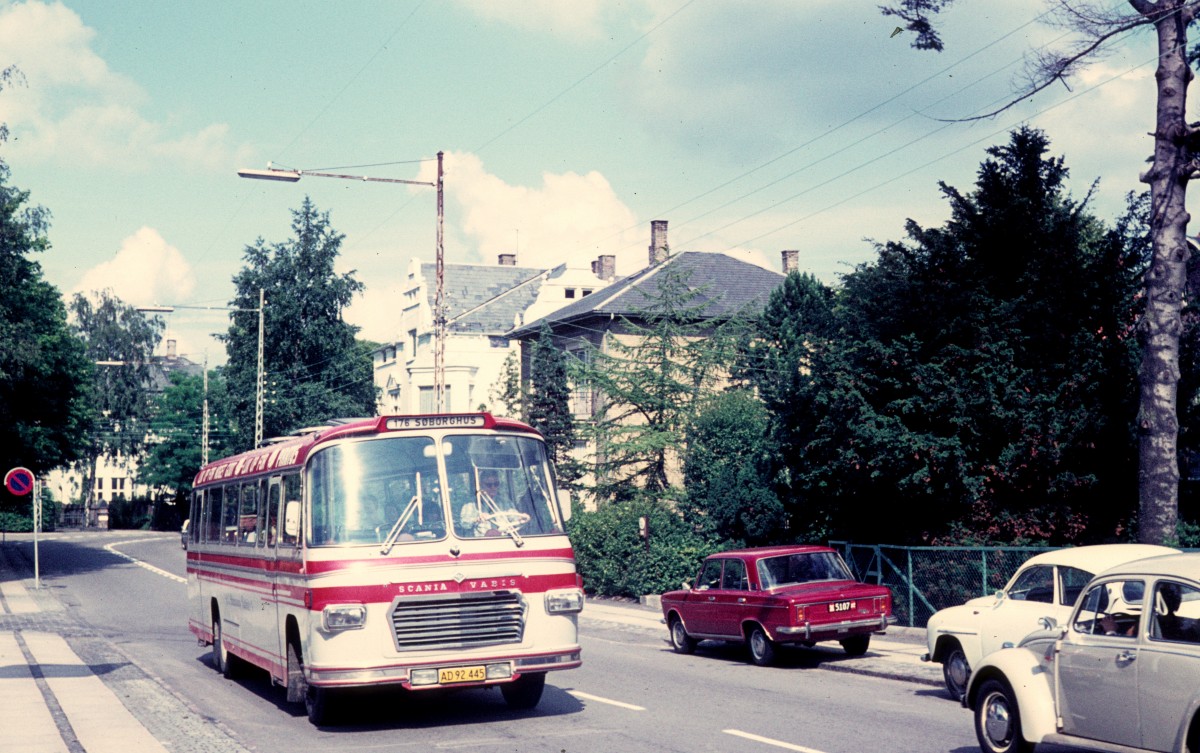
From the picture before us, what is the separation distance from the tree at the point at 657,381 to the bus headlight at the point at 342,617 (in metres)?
25.9

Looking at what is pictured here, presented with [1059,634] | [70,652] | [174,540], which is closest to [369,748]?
[1059,634]

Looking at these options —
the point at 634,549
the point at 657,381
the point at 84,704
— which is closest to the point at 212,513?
the point at 84,704

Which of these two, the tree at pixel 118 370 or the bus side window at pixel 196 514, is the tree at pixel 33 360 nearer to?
the bus side window at pixel 196 514

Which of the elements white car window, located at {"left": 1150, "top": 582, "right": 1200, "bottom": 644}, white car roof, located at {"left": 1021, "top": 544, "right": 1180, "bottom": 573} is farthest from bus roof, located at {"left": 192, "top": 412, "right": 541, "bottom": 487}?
white car window, located at {"left": 1150, "top": 582, "right": 1200, "bottom": 644}

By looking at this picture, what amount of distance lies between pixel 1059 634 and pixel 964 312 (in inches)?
499

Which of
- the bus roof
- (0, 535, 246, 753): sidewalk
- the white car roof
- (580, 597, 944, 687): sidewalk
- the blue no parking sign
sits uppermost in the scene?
the blue no parking sign

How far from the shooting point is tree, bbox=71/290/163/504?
92938 millimetres

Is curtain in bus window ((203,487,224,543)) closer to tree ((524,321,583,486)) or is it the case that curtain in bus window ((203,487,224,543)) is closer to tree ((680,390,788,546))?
tree ((680,390,788,546))

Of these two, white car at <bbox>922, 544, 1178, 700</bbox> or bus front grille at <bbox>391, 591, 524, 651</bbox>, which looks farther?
white car at <bbox>922, 544, 1178, 700</bbox>

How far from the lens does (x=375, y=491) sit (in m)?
12.6

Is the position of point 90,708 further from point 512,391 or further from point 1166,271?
point 512,391

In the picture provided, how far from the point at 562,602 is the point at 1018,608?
201 inches

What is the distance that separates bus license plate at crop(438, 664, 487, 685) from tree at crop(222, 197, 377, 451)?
219ft

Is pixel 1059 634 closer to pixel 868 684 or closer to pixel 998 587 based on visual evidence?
pixel 868 684
